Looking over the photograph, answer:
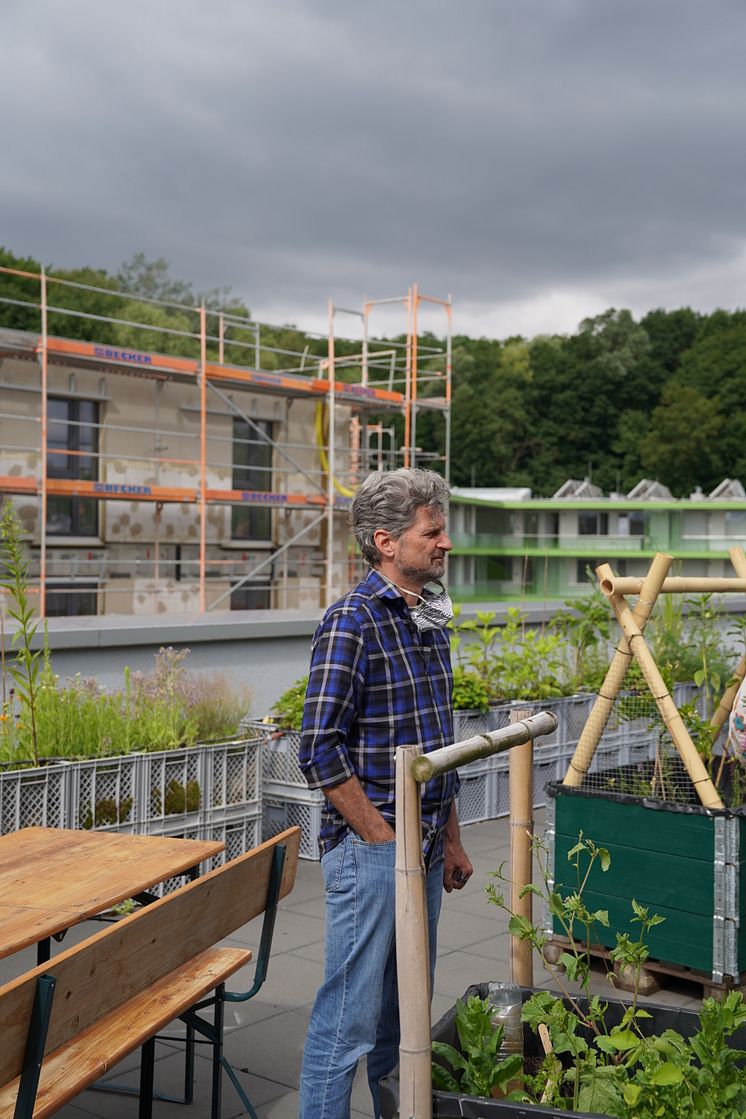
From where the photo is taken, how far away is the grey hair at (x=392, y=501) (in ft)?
10.8

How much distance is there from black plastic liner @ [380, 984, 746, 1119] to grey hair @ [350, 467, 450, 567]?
1.22 meters

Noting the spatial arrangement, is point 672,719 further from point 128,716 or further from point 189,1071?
point 128,716

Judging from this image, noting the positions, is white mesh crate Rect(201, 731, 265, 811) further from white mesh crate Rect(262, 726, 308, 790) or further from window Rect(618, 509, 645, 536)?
window Rect(618, 509, 645, 536)

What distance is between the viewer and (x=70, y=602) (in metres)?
23.9

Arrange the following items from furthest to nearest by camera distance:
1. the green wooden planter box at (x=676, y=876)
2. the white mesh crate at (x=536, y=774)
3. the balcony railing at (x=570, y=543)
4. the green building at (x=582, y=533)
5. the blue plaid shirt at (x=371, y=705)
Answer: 1. the balcony railing at (x=570, y=543)
2. the green building at (x=582, y=533)
3. the white mesh crate at (x=536, y=774)
4. the green wooden planter box at (x=676, y=876)
5. the blue plaid shirt at (x=371, y=705)

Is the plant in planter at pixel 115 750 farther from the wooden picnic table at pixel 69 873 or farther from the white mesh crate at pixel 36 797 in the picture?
the wooden picnic table at pixel 69 873

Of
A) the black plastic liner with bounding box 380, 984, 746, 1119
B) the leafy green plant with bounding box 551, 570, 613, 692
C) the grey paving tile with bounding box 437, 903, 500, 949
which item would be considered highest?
the leafy green plant with bounding box 551, 570, 613, 692

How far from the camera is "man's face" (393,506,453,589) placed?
130 inches

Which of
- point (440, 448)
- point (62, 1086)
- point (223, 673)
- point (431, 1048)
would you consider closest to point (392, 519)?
point (431, 1048)

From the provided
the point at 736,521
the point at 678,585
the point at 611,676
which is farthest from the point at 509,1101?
the point at 736,521

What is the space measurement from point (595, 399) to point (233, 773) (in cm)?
7589

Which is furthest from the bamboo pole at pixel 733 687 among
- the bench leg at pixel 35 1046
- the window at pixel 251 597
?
the window at pixel 251 597

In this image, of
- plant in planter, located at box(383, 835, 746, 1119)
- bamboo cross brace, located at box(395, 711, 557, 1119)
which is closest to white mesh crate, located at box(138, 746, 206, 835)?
plant in planter, located at box(383, 835, 746, 1119)

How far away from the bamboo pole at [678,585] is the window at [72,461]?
1934 cm
